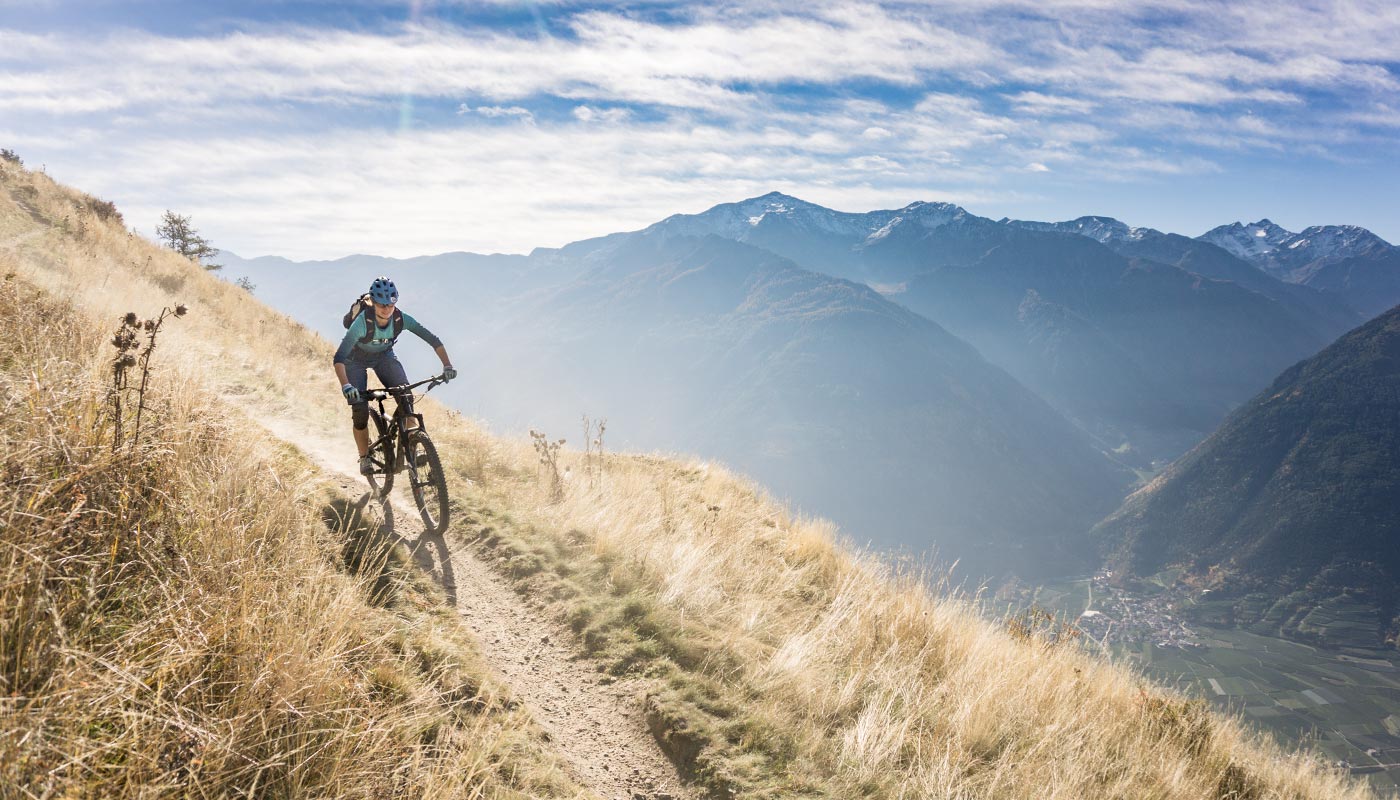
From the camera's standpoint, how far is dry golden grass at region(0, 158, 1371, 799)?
5016 mm

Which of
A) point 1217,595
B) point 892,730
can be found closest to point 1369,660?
point 1217,595

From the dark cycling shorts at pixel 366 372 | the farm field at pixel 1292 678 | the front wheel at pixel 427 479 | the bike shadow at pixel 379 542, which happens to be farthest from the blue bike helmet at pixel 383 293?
the farm field at pixel 1292 678

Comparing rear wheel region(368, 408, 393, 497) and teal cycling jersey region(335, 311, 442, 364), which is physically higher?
teal cycling jersey region(335, 311, 442, 364)

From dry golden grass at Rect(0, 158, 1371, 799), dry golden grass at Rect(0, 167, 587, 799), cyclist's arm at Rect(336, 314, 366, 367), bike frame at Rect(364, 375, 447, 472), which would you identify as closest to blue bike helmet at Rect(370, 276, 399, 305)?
cyclist's arm at Rect(336, 314, 366, 367)

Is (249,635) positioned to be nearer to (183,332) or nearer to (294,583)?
(294,583)

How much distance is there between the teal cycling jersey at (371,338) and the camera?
796cm

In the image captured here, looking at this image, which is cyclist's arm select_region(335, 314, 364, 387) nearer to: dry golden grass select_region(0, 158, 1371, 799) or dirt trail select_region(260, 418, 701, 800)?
dirt trail select_region(260, 418, 701, 800)

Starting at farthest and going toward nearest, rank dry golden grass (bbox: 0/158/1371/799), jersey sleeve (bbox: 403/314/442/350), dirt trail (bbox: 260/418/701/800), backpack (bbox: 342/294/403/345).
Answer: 1. jersey sleeve (bbox: 403/314/442/350)
2. backpack (bbox: 342/294/403/345)
3. dry golden grass (bbox: 0/158/1371/799)
4. dirt trail (bbox: 260/418/701/800)

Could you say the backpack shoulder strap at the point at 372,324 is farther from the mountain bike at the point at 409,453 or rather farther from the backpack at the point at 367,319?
the mountain bike at the point at 409,453

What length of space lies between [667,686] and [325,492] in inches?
184

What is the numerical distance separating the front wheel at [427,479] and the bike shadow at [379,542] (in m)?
0.20

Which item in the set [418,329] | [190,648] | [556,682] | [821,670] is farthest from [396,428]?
[821,670]

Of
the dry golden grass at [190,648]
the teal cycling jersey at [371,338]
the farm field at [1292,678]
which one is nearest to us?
the dry golden grass at [190,648]

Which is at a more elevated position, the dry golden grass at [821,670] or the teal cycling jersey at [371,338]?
the teal cycling jersey at [371,338]
